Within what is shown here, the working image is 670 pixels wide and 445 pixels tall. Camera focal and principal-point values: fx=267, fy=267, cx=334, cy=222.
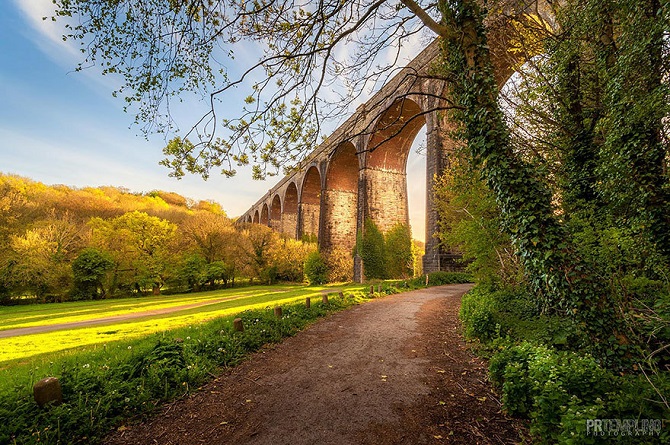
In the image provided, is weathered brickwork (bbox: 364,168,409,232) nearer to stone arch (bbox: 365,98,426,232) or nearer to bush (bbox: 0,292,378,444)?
stone arch (bbox: 365,98,426,232)

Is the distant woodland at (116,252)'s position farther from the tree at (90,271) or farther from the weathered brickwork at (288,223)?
the weathered brickwork at (288,223)

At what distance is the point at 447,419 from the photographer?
294 cm

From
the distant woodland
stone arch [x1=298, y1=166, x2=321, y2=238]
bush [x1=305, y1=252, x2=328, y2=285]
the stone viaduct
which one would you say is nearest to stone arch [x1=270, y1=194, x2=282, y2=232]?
the stone viaduct

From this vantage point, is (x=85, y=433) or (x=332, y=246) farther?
(x=332, y=246)

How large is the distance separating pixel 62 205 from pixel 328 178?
95.9 feet

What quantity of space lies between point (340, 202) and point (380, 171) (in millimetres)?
5942

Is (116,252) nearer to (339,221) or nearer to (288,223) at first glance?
(339,221)

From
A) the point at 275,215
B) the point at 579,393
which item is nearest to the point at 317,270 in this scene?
the point at 579,393

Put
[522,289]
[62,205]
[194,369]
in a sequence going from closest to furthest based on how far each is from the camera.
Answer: [194,369] < [522,289] < [62,205]

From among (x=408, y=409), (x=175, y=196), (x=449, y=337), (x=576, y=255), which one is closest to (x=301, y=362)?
(x=408, y=409)

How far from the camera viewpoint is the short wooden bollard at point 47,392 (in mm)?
2655

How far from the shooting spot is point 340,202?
25.9 m

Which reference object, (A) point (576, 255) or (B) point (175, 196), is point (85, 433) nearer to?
(A) point (576, 255)

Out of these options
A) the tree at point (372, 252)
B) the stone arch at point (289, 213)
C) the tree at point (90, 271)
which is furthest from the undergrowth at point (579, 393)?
the stone arch at point (289, 213)
